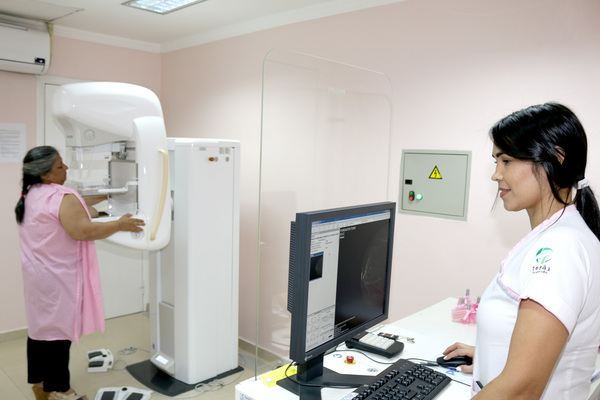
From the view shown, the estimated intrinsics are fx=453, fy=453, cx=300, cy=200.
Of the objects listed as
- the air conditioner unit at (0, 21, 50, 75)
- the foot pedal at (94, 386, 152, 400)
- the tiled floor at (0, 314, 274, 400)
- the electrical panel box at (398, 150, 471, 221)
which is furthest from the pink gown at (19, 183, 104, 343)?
the electrical panel box at (398, 150, 471, 221)

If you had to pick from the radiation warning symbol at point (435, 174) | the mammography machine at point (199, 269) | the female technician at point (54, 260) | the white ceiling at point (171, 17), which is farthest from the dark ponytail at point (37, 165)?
the radiation warning symbol at point (435, 174)

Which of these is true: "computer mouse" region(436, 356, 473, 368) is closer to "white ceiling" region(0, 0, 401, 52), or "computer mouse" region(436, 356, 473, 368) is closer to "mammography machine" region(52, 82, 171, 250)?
"mammography machine" region(52, 82, 171, 250)

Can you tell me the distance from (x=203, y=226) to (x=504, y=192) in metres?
2.14

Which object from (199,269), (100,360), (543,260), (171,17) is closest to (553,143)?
(543,260)

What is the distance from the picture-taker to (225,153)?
3.03 meters

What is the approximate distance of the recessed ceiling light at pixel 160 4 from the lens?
3.10 meters

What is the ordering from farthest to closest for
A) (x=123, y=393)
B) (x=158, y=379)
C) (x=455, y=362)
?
(x=158, y=379), (x=123, y=393), (x=455, y=362)

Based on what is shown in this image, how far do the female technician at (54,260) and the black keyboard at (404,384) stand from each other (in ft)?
5.76

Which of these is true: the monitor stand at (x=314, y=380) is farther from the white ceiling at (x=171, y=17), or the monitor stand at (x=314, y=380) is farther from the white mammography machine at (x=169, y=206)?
the white ceiling at (x=171, y=17)

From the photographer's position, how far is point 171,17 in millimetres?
3469

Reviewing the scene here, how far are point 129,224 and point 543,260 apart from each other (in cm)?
220

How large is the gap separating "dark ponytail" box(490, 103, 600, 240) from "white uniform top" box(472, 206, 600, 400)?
81mm

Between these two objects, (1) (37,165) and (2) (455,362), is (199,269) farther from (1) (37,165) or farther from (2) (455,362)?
(2) (455,362)

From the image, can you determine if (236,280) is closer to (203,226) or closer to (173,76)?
(203,226)
